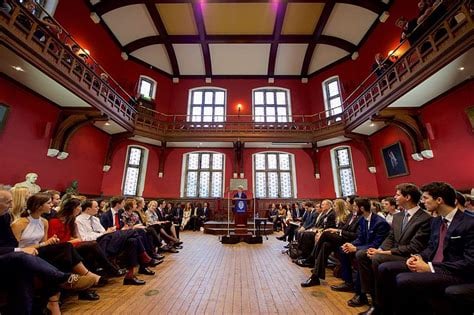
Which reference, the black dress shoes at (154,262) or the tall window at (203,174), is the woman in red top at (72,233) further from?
the tall window at (203,174)

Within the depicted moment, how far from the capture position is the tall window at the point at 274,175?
907cm

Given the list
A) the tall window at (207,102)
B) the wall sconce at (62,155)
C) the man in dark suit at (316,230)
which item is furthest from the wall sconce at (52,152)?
the man in dark suit at (316,230)

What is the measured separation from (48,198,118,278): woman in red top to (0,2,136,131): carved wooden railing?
10.2ft

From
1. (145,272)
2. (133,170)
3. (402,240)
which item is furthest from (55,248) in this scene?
(133,170)

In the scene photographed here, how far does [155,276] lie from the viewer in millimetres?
2865

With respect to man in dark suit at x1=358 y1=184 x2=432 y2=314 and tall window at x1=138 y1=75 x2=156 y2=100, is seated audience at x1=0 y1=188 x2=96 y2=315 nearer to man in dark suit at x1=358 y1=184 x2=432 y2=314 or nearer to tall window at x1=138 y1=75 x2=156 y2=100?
man in dark suit at x1=358 y1=184 x2=432 y2=314

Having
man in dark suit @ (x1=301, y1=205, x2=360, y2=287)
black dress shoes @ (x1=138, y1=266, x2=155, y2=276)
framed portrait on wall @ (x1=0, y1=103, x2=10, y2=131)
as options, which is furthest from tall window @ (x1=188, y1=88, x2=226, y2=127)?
man in dark suit @ (x1=301, y1=205, x2=360, y2=287)

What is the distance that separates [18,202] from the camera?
6.20 feet

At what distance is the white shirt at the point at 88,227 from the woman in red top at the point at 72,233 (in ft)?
0.40

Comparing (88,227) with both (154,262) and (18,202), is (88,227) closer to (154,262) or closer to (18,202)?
(18,202)

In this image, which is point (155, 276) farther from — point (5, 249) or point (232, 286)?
point (5, 249)

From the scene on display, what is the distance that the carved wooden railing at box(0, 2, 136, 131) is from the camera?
10.9 feet

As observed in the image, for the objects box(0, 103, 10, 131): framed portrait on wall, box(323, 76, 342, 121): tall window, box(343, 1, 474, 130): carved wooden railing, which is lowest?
box(0, 103, 10, 131): framed portrait on wall

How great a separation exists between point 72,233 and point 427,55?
6.24 metres
